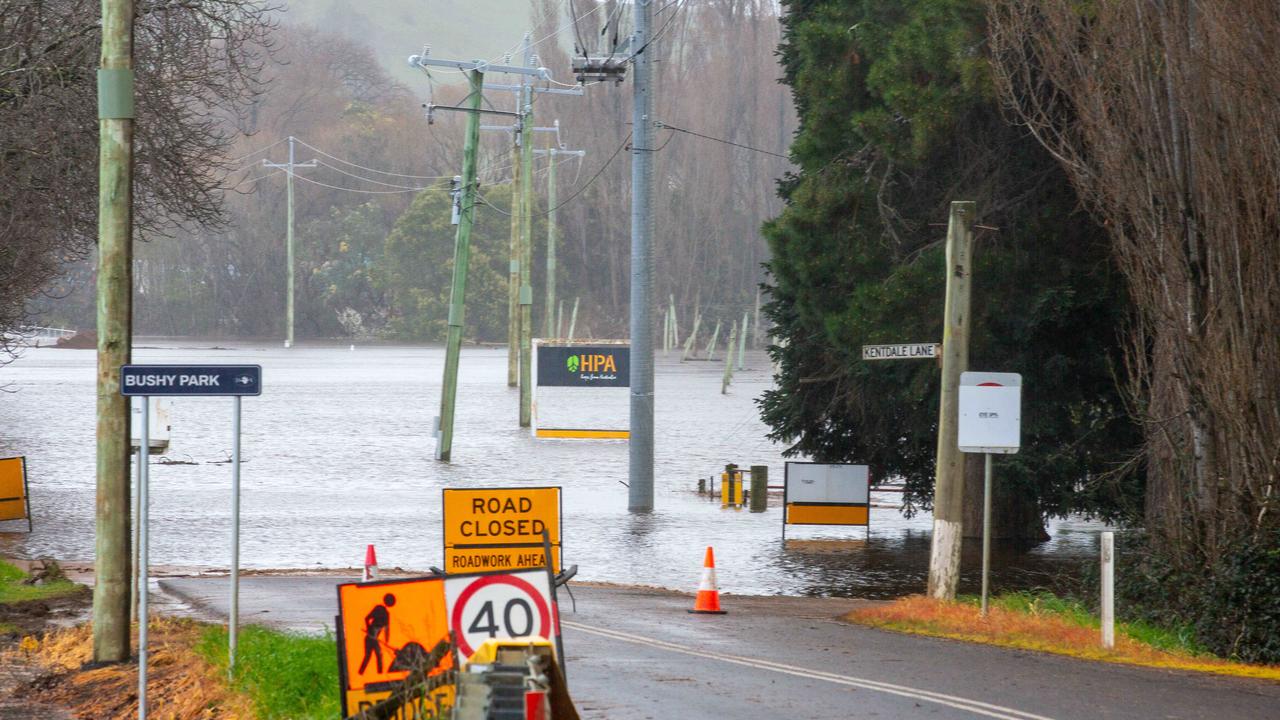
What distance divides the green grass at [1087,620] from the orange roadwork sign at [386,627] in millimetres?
7050

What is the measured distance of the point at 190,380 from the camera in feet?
33.6

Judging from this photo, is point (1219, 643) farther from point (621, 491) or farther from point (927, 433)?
point (621, 491)

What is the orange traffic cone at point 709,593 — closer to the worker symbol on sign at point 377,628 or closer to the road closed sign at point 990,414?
the road closed sign at point 990,414

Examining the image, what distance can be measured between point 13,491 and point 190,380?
14227 mm

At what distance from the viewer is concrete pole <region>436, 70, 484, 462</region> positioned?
37844mm

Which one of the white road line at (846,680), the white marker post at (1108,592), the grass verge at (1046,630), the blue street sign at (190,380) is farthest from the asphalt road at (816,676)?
the blue street sign at (190,380)

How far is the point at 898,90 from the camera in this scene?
22.5 m

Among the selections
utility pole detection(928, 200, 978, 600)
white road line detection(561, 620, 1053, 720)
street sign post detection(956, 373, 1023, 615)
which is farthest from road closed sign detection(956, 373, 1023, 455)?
white road line detection(561, 620, 1053, 720)

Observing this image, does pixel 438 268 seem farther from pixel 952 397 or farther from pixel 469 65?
pixel 952 397

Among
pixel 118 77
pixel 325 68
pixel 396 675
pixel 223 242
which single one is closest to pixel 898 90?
pixel 118 77

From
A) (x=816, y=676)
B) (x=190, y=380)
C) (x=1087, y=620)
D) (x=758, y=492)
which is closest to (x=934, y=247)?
(x=758, y=492)

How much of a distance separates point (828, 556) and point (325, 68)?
147253 mm

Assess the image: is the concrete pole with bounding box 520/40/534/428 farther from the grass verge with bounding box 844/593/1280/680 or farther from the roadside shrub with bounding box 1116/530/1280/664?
the roadside shrub with bounding box 1116/530/1280/664

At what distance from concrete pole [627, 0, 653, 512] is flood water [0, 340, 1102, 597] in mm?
862
